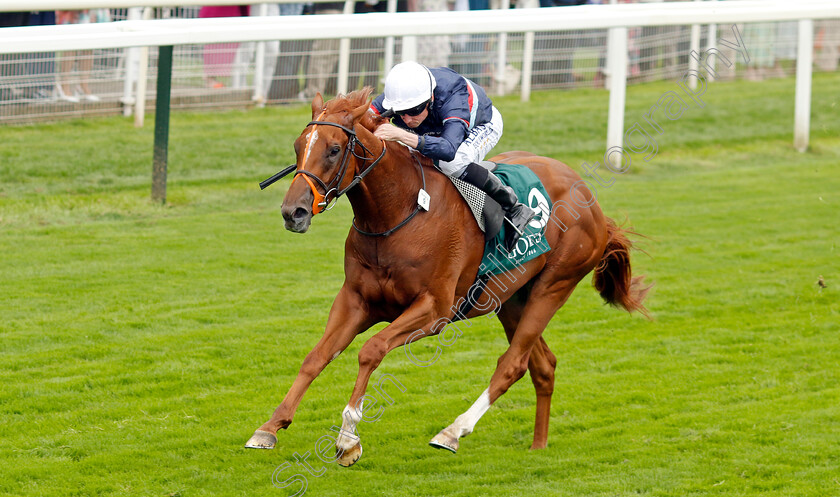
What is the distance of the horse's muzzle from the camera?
389cm

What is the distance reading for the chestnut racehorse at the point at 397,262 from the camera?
4121mm

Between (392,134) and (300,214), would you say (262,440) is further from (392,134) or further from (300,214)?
(392,134)

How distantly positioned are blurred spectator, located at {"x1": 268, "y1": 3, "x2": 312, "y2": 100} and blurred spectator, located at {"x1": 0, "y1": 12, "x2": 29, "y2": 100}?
2618 millimetres

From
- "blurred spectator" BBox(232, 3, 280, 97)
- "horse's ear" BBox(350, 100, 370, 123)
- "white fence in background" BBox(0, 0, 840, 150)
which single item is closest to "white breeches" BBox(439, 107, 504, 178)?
"horse's ear" BBox(350, 100, 370, 123)

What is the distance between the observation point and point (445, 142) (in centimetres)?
452

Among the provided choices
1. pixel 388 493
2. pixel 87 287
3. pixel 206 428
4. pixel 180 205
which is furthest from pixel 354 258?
pixel 180 205

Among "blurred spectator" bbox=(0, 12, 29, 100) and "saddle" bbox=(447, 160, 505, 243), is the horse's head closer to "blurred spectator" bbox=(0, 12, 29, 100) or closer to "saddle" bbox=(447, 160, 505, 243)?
"saddle" bbox=(447, 160, 505, 243)

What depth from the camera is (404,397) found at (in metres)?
5.91

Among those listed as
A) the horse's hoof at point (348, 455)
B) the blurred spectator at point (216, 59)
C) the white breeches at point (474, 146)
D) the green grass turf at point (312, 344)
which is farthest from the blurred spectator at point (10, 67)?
the horse's hoof at point (348, 455)

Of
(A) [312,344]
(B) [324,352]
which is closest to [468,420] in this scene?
(B) [324,352]

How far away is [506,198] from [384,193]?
713 millimetres

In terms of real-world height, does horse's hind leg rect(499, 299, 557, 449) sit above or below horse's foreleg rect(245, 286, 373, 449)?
below

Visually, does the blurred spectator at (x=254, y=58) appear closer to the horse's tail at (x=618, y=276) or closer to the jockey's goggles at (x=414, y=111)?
the horse's tail at (x=618, y=276)

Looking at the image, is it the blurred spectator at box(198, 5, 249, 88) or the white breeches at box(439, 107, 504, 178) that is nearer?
the white breeches at box(439, 107, 504, 178)
